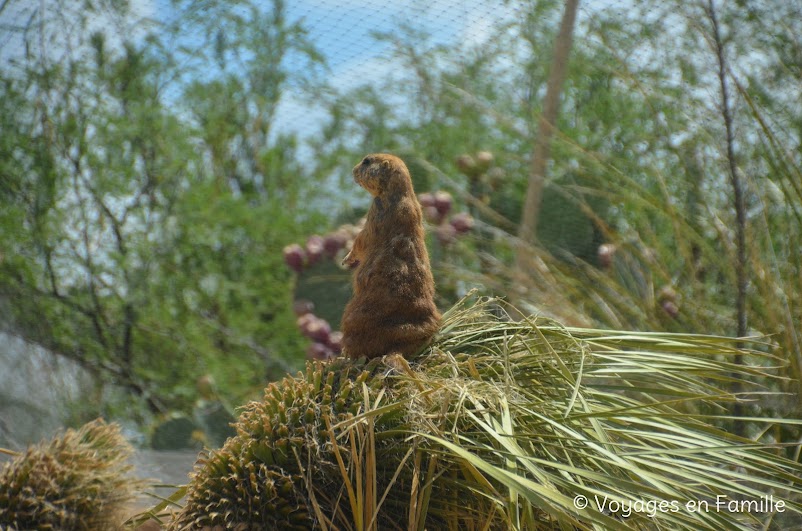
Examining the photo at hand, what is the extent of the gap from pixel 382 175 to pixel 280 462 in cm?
37

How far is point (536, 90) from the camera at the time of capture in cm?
350

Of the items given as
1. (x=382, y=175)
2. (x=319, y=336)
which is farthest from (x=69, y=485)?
(x=319, y=336)

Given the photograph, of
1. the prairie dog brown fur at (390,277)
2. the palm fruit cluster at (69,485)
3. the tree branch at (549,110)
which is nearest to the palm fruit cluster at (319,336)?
the tree branch at (549,110)

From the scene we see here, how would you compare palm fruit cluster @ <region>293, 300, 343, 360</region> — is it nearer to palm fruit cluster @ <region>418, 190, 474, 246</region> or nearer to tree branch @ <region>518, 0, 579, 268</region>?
palm fruit cluster @ <region>418, 190, 474, 246</region>

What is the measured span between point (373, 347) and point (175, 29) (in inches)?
118

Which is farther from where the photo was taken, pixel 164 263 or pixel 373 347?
pixel 164 263

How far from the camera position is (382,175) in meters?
0.99

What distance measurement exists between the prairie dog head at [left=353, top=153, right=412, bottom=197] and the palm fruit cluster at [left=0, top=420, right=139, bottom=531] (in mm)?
598

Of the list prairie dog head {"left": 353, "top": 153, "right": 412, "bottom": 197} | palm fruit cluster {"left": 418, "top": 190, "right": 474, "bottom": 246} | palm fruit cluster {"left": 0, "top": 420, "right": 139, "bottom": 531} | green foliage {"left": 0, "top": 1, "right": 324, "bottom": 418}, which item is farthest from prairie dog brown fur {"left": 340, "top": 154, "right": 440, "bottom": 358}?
green foliage {"left": 0, "top": 1, "right": 324, "bottom": 418}

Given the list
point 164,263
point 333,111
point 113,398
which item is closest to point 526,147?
point 333,111

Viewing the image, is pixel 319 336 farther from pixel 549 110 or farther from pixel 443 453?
pixel 443 453

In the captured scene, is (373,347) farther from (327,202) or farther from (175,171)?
(327,202)

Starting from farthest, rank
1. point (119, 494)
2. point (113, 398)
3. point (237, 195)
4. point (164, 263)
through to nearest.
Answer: point (237, 195)
point (164, 263)
point (113, 398)
point (119, 494)

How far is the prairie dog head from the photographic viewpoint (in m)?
0.99
